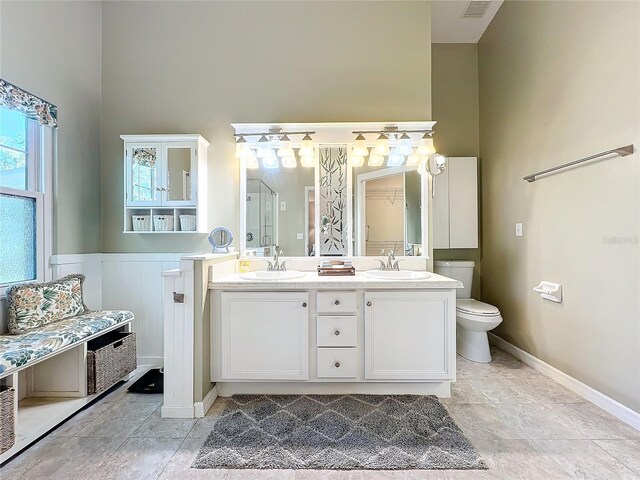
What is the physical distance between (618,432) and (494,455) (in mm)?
775

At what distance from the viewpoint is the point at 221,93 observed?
2.62m

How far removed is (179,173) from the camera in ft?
8.10

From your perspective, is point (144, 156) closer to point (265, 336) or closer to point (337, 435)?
point (265, 336)

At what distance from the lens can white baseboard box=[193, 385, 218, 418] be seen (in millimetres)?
1843

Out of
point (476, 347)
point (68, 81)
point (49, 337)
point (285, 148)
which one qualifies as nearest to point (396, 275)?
point (476, 347)

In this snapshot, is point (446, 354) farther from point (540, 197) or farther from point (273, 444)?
point (540, 197)

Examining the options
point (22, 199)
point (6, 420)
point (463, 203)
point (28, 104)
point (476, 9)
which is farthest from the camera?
point (463, 203)

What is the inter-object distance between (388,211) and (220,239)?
4.63 ft

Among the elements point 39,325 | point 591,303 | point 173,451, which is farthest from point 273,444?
point 591,303

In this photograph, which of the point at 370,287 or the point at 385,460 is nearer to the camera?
the point at 385,460

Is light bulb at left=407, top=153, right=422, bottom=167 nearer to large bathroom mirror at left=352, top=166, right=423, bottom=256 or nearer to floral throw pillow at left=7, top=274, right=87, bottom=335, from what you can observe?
large bathroom mirror at left=352, top=166, right=423, bottom=256

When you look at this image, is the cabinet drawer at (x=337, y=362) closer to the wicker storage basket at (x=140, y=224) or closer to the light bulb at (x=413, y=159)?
the light bulb at (x=413, y=159)

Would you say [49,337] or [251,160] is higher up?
[251,160]

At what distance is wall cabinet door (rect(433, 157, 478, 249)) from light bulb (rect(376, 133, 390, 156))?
0.88 metres
